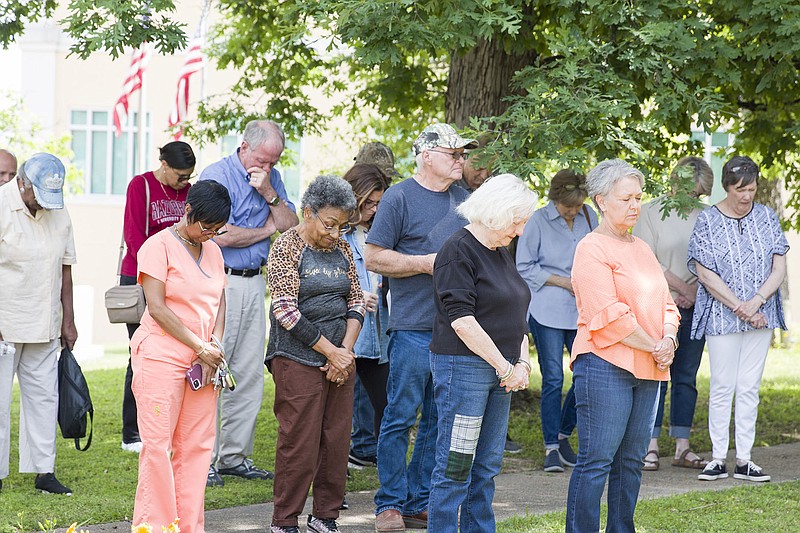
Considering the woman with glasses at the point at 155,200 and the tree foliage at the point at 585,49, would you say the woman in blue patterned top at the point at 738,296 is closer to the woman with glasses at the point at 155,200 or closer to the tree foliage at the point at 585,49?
the tree foliage at the point at 585,49

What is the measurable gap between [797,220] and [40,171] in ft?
26.1

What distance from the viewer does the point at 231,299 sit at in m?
6.99

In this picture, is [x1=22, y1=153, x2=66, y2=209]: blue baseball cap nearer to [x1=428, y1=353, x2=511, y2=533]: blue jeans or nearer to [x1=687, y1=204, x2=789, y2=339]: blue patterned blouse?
[x1=428, y1=353, x2=511, y2=533]: blue jeans

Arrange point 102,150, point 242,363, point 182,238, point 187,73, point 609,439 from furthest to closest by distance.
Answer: point 102,150 → point 187,73 → point 242,363 → point 182,238 → point 609,439

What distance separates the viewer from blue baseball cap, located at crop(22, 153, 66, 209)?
6594 mm

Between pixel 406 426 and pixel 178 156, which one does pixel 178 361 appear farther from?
pixel 178 156

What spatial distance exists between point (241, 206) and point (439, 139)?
160 cm

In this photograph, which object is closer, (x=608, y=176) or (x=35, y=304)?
(x=608, y=176)

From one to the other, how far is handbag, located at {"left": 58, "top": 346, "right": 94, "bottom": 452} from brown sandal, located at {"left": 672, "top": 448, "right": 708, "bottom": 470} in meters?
4.31

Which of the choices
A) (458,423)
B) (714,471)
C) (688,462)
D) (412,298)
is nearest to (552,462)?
(688,462)

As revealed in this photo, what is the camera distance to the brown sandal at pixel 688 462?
316 inches

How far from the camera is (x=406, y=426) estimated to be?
604cm

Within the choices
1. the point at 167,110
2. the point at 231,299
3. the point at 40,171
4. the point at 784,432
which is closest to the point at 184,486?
the point at 231,299

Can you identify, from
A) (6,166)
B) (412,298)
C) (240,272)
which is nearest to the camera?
(412,298)
